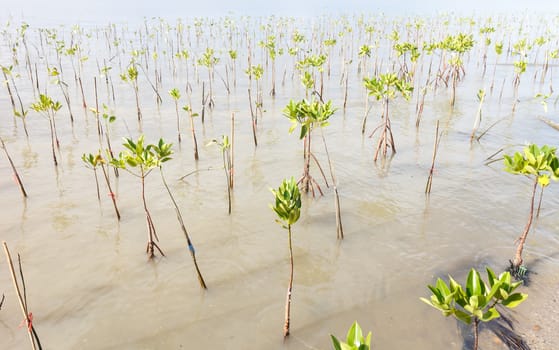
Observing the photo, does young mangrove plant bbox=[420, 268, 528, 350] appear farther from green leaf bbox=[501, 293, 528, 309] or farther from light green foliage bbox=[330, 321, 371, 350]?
light green foliage bbox=[330, 321, 371, 350]

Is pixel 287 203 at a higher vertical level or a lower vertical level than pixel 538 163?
lower

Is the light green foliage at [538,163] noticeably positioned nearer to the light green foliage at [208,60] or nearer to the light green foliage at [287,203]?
the light green foliage at [287,203]

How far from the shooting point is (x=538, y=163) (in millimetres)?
3285

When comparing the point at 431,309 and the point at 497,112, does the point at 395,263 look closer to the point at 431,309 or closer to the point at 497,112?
the point at 431,309

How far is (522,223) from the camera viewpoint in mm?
5105

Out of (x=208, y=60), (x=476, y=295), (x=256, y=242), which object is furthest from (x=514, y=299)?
(x=208, y=60)

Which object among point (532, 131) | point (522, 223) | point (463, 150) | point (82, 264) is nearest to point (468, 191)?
point (522, 223)

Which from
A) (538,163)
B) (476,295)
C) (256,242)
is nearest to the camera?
(476,295)

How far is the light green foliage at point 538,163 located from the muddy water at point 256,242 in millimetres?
1233

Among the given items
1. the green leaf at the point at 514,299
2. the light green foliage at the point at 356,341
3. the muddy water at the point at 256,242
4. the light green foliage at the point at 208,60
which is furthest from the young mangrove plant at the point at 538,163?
the light green foliage at the point at 208,60

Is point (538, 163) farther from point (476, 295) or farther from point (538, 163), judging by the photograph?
point (476, 295)

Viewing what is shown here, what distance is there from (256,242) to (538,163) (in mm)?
3077

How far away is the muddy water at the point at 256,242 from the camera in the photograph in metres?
3.39

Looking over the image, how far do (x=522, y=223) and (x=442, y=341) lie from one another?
281 centimetres
